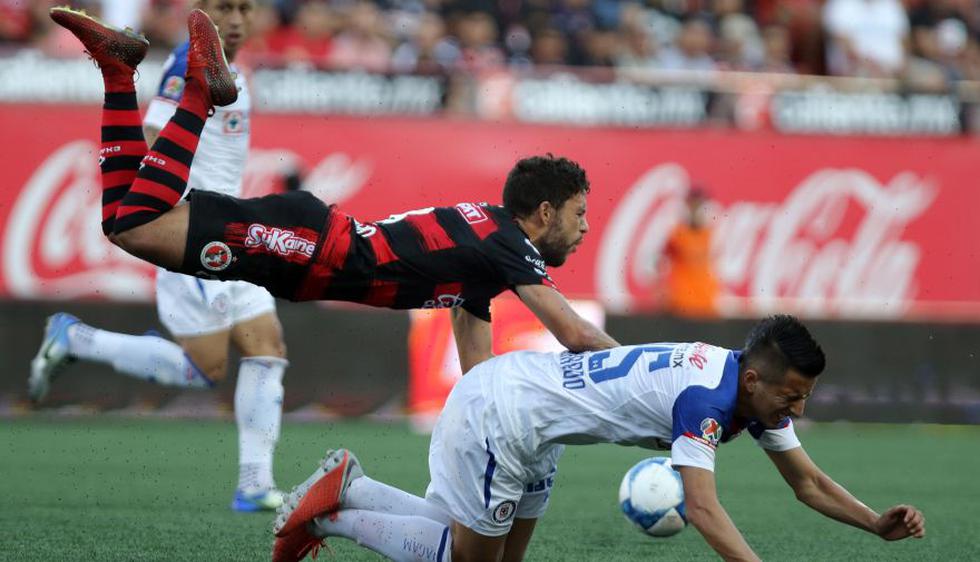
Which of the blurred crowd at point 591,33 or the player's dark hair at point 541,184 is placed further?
the blurred crowd at point 591,33

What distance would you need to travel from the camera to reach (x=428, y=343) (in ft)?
40.2

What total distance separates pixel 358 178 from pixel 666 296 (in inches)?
128

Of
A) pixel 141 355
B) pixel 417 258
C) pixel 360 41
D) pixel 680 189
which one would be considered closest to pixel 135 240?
pixel 417 258

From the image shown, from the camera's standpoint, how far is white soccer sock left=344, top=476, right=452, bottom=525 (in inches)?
206

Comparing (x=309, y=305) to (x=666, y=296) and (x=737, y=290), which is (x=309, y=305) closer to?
(x=666, y=296)

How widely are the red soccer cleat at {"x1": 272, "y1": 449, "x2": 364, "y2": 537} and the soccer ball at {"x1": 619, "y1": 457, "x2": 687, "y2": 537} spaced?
1.28 m

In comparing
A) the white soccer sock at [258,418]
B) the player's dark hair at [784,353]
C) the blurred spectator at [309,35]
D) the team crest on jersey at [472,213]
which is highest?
the team crest on jersey at [472,213]

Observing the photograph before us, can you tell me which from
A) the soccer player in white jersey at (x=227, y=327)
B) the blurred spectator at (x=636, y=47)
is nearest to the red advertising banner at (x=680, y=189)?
the blurred spectator at (x=636, y=47)

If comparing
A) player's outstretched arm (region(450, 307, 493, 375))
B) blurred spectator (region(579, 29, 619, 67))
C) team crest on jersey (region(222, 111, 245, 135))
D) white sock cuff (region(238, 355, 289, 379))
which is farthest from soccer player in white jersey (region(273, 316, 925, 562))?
blurred spectator (region(579, 29, 619, 67))

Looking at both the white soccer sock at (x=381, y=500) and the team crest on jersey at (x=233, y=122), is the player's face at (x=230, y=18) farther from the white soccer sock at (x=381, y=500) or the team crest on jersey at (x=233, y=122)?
the white soccer sock at (x=381, y=500)

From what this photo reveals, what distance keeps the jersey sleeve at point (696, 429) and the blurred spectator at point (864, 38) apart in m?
12.7

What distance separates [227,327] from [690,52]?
9.69 meters

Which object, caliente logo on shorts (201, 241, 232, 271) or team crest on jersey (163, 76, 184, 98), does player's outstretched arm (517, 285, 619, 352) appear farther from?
team crest on jersey (163, 76, 184, 98)

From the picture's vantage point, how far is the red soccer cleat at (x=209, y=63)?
570 centimetres
